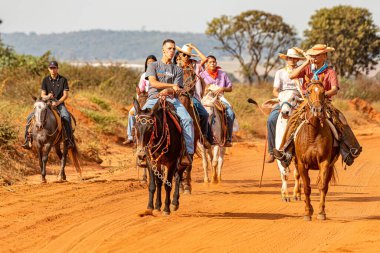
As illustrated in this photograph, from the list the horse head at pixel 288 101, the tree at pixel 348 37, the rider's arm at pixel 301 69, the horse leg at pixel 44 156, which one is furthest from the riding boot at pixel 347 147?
the tree at pixel 348 37

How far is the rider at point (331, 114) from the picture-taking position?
1404 cm

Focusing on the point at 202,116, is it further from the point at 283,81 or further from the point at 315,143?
the point at 315,143

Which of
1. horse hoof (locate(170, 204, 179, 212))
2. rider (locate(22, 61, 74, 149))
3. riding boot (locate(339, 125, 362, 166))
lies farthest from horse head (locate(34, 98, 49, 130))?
riding boot (locate(339, 125, 362, 166))

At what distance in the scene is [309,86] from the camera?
13516mm

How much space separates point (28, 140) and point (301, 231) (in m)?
9.21

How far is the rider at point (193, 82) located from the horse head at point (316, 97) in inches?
128

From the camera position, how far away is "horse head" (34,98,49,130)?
19609 millimetres

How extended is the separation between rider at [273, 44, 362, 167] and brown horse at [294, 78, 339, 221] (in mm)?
224

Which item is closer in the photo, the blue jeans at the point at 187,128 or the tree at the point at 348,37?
the blue jeans at the point at 187,128

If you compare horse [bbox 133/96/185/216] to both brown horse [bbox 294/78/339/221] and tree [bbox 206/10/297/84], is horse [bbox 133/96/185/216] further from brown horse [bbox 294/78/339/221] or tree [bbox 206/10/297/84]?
tree [bbox 206/10/297/84]

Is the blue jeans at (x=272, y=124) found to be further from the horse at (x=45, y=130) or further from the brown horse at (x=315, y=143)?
the horse at (x=45, y=130)

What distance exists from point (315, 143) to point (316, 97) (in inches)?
30.6

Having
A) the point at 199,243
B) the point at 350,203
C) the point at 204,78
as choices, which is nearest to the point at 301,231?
the point at 199,243

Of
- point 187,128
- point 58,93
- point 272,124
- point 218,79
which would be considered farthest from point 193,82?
point 58,93
